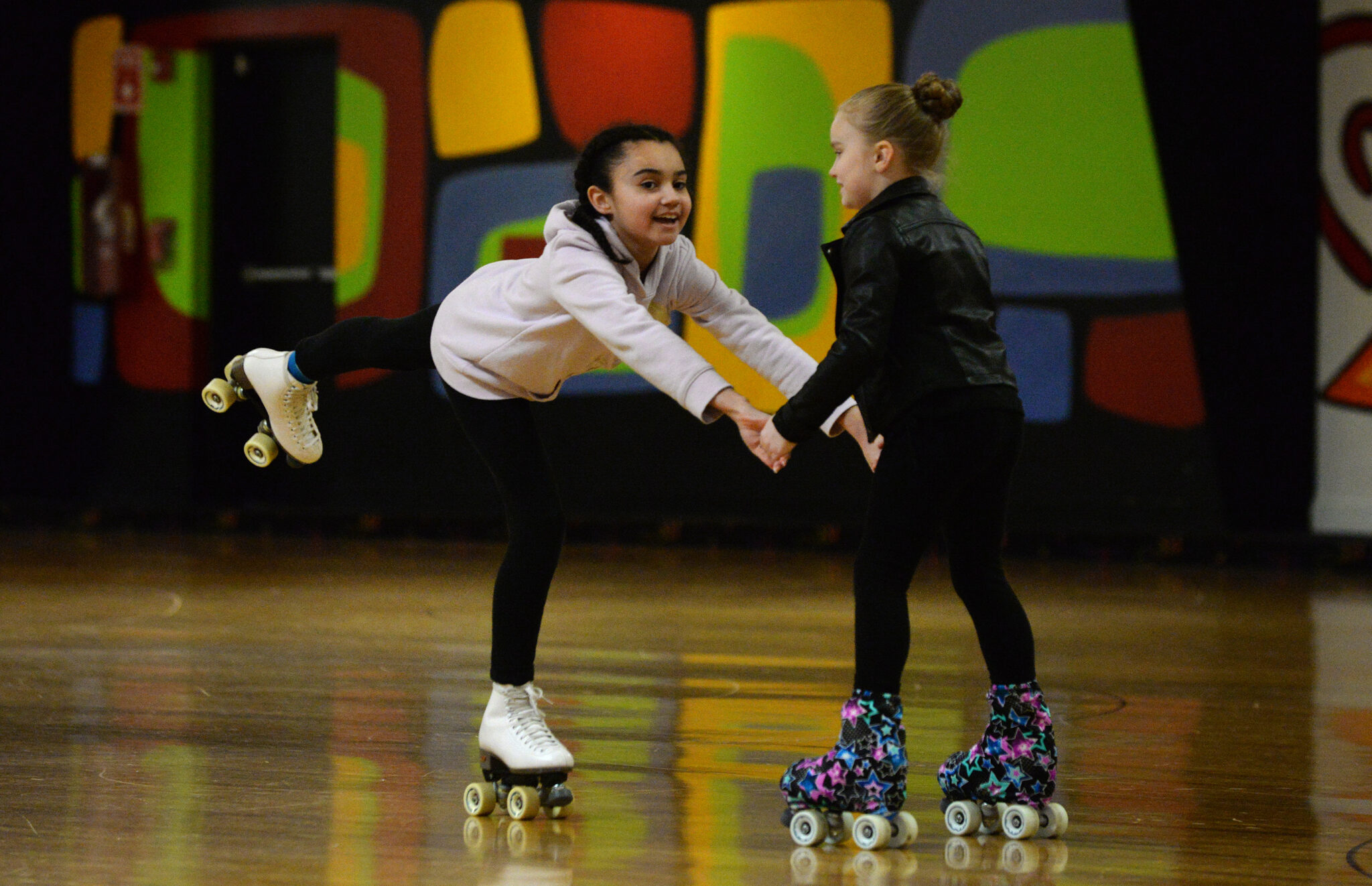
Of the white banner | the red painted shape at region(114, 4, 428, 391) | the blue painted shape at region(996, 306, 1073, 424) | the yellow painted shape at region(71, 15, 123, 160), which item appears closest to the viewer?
the white banner

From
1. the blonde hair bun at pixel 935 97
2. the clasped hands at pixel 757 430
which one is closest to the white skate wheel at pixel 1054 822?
the clasped hands at pixel 757 430

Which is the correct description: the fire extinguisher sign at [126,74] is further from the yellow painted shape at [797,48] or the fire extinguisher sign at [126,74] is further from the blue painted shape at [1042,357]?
the blue painted shape at [1042,357]

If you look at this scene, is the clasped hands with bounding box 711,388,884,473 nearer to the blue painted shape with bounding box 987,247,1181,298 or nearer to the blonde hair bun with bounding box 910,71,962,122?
the blonde hair bun with bounding box 910,71,962,122

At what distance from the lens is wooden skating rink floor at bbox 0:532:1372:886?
6.48 feet

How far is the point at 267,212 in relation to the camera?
7504 mm

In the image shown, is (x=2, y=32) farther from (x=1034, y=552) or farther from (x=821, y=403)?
(x=821, y=403)

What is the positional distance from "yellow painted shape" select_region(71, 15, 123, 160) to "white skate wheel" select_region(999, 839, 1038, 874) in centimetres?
659

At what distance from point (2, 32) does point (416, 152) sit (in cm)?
214

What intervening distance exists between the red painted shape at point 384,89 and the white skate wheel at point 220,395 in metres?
4.16

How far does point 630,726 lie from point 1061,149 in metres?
4.16

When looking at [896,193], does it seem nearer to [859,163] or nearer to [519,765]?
[859,163]

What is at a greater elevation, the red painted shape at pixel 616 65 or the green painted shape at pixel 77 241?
the red painted shape at pixel 616 65

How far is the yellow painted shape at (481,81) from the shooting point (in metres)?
7.02

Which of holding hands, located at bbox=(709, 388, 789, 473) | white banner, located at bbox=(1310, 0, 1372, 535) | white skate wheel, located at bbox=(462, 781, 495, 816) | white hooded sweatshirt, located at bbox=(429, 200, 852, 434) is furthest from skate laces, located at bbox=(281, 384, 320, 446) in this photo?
white banner, located at bbox=(1310, 0, 1372, 535)
